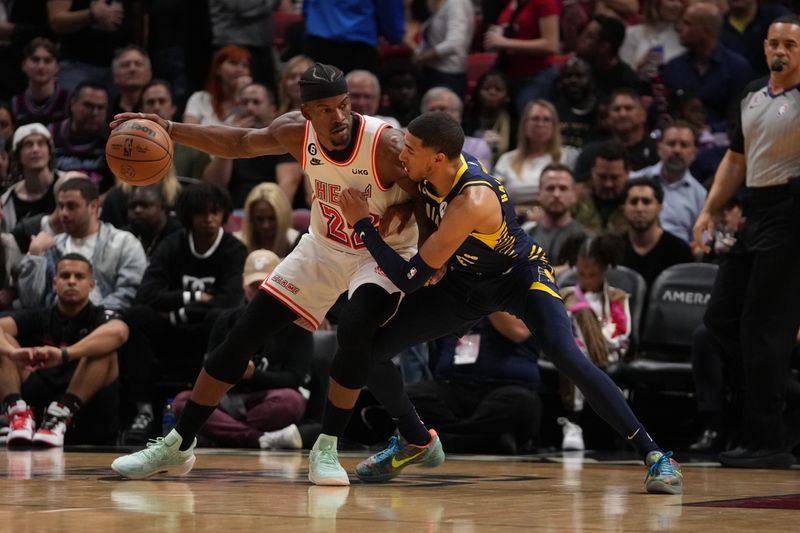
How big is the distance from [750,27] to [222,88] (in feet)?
15.6

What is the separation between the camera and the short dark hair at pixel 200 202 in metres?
9.03

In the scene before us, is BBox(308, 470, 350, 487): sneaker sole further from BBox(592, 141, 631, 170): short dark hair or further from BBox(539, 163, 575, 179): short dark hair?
BBox(592, 141, 631, 170): short dark hair

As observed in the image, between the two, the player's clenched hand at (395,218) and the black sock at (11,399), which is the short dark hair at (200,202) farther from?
the player's clenched hand at (395,218)

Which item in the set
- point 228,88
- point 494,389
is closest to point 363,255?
point 494,389

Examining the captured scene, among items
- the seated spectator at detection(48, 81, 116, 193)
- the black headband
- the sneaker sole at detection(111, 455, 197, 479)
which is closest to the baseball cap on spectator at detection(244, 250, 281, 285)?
the seated spectator at detection(48, 81, 116, 193)

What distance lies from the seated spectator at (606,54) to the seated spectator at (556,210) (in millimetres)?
2181

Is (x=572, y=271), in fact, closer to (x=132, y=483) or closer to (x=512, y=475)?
(x=512, y=475)

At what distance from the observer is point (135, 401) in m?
8.97

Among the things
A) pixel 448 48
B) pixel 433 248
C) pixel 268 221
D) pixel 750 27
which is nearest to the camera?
pixel 433 248

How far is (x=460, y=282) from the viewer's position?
18.5 ft

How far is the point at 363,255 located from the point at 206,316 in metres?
3.43

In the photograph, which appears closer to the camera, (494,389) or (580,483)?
(580,483)

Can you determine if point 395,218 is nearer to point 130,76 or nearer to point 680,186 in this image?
point 680,186

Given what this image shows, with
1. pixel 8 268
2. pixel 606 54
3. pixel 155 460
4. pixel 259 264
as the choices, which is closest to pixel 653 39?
pixel 606 54
